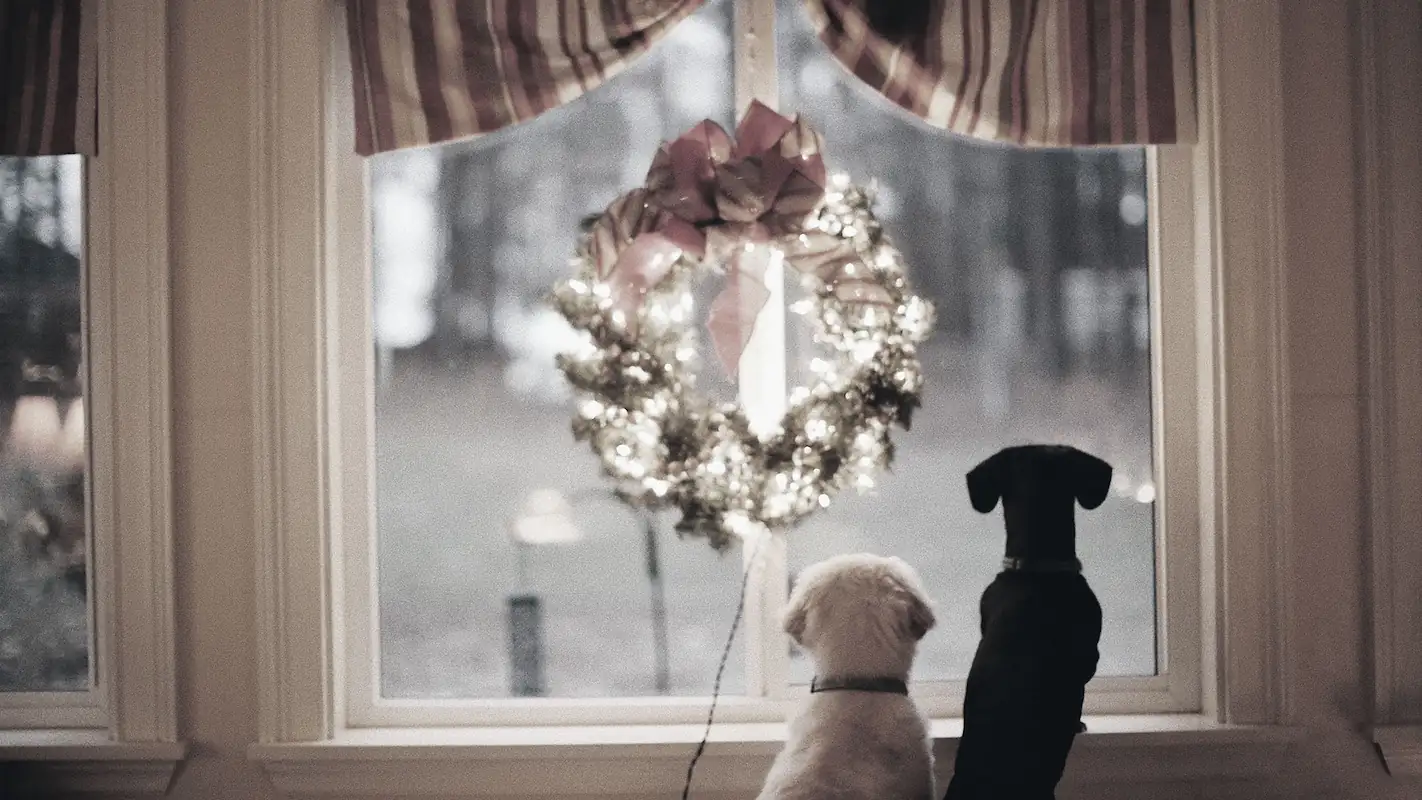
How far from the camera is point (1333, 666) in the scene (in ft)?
7.75

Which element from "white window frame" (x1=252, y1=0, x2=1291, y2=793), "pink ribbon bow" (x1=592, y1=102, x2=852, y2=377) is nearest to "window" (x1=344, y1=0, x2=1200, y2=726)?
"white window frame" (x1=252, y1=0, x2=1291, y2=793)

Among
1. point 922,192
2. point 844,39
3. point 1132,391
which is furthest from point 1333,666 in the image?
point 844,39

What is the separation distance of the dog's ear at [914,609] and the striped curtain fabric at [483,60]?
1.20m

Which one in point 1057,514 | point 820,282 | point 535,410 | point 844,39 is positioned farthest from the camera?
point 535,410

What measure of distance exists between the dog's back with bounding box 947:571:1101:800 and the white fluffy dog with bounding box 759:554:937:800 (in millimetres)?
100

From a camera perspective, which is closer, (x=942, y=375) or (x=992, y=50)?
(x=992, y=50)

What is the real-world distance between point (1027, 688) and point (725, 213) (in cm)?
100

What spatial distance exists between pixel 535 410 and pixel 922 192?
990 millimetres

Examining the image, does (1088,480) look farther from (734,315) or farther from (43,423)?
(43,423)

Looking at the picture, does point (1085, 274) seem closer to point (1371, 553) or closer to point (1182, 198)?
point (1182, 198)

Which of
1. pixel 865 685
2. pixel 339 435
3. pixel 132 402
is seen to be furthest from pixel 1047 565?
pixel 132 402

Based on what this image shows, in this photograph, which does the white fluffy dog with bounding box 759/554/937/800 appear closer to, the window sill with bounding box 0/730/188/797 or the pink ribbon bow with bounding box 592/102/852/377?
the pink ribbon bow with bounding box 592/102/852/377

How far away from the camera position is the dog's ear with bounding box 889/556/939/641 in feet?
6.53

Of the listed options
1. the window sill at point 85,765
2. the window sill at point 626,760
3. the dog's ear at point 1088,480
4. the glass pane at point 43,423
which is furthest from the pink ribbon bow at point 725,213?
the window sill at point 85,765
